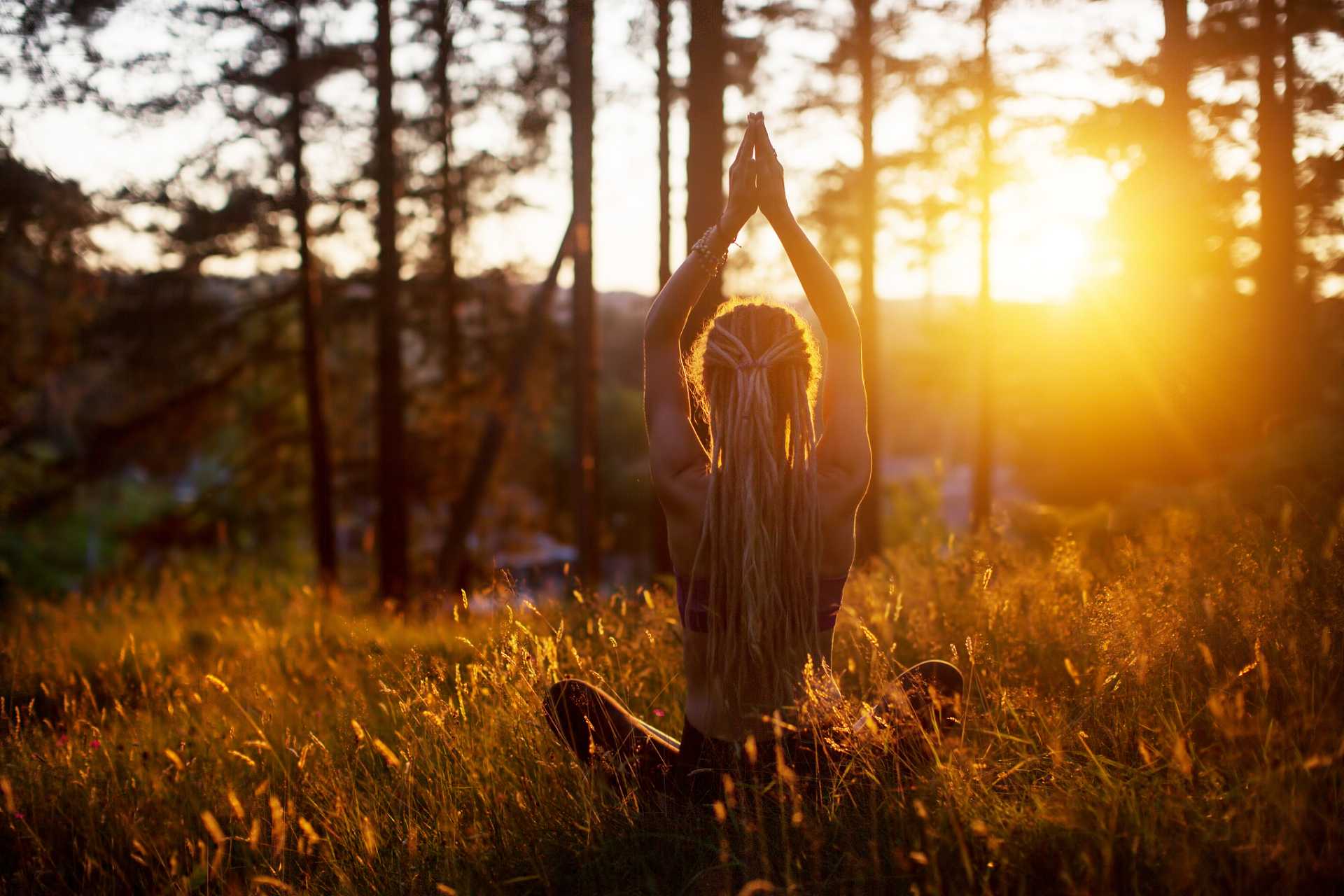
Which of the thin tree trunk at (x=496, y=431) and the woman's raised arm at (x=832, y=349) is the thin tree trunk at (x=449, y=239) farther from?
the woman's raised arm at (x=832, y=349)

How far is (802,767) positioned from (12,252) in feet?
33.7

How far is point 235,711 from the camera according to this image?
387 cm

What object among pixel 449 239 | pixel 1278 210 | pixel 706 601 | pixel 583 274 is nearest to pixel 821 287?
pixel 706 601

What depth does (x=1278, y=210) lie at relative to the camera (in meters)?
11.8

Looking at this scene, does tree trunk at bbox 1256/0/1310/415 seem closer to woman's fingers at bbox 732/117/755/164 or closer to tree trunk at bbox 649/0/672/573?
tree trunk at bbox 649/0/672/573

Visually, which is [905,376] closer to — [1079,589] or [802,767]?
[1079,589]

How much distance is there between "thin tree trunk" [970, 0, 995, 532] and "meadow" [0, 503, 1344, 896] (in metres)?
8.87

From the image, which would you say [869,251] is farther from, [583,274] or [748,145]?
[748,145]

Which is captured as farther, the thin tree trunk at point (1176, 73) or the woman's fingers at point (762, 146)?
the thin tree trunk at point (1176, 73)

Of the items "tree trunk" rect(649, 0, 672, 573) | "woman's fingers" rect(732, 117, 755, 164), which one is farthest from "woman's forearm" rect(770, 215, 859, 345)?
"tree trunk" rect(649, 0, 672, 573)

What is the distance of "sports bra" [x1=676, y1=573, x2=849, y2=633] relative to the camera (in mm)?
2650

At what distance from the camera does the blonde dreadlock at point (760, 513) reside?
2543mm

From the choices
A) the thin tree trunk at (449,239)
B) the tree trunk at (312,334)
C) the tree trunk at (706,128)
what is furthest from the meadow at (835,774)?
the thin tree trunk at (449,239)

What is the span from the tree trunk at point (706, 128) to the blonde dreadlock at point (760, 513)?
3384 millimetres
